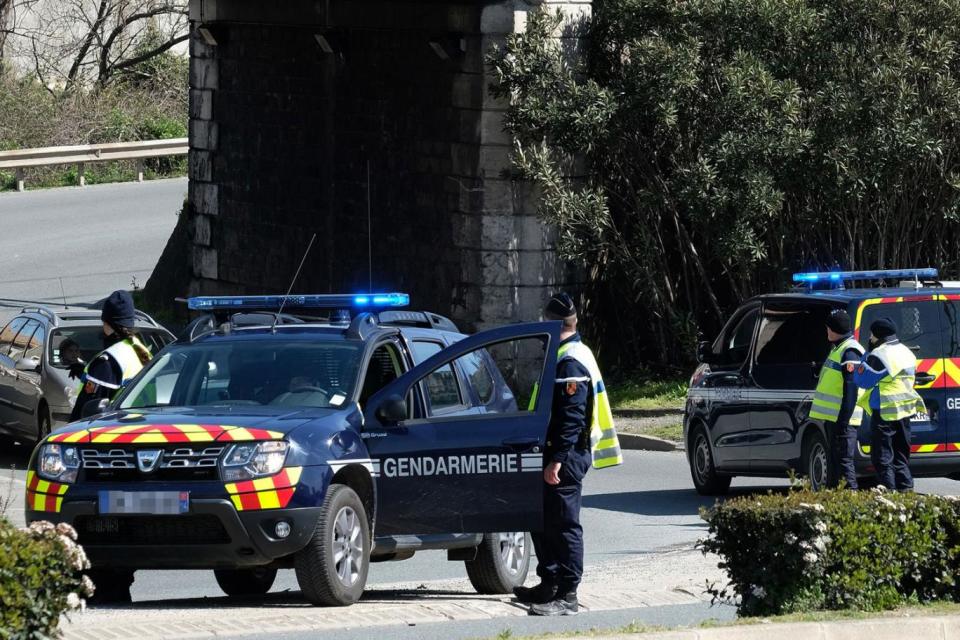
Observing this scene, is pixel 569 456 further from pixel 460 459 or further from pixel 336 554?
pixel 336 554

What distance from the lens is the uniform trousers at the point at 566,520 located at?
31.3ft

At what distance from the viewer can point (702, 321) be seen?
22.9 metres

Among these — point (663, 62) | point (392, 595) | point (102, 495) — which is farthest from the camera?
point (663, 62)

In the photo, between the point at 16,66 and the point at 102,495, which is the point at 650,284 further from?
the point at 16,66

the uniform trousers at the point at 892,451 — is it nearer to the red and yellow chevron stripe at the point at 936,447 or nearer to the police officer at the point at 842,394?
the police officer at the point at 842,394

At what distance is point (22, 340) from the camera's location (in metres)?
→ 18.2

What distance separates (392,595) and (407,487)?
1.06 m

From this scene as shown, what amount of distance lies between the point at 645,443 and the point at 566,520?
9.89 meters

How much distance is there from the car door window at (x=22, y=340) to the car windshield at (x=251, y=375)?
7.78 meters

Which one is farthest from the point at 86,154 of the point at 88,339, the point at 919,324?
the point at 919,324

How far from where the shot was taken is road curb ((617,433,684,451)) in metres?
19.1

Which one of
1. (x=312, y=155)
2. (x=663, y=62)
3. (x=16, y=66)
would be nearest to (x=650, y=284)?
(x=663, y=62)

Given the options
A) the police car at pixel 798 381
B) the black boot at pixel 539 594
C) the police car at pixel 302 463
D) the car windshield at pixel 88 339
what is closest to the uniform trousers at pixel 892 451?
the police car at pixel 798 381

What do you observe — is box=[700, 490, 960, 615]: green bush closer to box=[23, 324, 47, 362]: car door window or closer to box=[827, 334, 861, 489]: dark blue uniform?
box=[827, 334, 861, 489]: dark blue uniform
